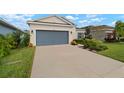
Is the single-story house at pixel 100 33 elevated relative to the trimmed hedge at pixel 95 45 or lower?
elevated

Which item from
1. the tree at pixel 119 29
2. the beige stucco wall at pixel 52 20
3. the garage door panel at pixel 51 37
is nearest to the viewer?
the tree at pixel 119 29

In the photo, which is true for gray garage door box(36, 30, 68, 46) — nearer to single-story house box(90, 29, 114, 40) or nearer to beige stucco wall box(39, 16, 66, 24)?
beige stucco wall box(39, 16, 66, 24)

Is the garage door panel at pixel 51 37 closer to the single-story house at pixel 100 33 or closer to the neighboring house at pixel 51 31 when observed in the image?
the neighboring house at pixel 51 31

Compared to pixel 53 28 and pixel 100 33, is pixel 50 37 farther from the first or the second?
pixel 100 33

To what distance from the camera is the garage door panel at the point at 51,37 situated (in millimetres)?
22312

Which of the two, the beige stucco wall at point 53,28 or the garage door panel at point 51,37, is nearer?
the beige stucco wall at point 53,28

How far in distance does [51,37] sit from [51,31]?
0.83 m

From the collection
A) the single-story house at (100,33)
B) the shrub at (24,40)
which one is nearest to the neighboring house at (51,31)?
the shrub at (24,40)

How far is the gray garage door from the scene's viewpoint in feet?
73.2

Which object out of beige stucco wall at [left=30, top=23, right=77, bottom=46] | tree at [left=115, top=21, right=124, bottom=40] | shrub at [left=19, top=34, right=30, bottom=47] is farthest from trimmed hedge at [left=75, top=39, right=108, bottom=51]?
shrub at [left=19, top=34, right=30, bottom=47]

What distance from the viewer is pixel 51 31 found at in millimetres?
23469

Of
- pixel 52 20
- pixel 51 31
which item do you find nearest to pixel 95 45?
pixel 51 31

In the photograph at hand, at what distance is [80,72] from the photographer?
8.77m

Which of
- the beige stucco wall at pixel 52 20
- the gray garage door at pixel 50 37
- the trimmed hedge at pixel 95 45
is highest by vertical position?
the beige stucco wall at pixel 52 20
